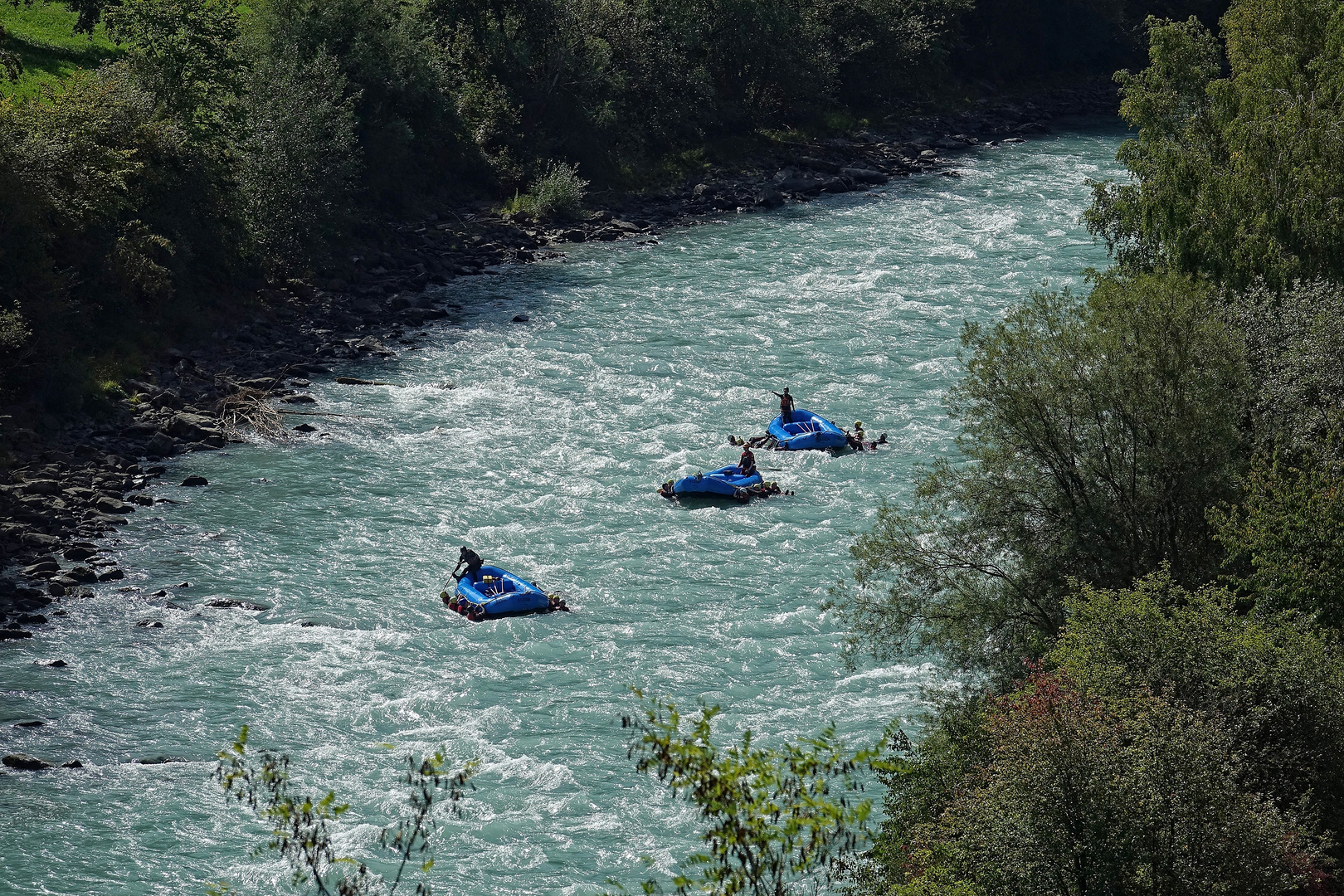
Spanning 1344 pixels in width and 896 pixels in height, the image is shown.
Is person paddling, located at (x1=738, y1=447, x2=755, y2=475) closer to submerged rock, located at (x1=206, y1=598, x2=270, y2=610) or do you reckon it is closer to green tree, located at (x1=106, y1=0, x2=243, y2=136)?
submerged rock, located at (x1=206, y1=598, x2=270, y2=610)

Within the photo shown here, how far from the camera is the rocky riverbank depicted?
1500 inches

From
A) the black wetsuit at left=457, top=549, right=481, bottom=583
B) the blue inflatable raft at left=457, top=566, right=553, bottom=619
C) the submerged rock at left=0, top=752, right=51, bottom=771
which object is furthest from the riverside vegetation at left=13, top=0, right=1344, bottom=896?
the black wetsuit at left=457, top=549, right=481, bottom=583

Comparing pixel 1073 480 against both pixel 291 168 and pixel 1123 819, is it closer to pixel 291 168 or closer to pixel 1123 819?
pixel 1123 819

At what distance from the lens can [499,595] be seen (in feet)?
116

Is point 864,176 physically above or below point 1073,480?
below

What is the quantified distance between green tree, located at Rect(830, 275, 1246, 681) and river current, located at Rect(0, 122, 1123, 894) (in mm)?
4316

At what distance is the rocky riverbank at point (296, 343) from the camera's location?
3809cm

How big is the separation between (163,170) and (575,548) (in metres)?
25.1

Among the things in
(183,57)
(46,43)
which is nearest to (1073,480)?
(183,57)

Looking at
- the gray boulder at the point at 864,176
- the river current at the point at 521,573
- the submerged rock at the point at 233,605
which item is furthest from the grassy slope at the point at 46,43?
the gray boulder at the point at 864,176

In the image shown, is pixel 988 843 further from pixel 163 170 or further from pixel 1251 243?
pixel 163 170

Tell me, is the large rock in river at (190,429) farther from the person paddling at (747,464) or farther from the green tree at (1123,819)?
the green tree at (1123,819)

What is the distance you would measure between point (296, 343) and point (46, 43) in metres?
23.9

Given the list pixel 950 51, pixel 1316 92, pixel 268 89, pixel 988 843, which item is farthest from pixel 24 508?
pixel 950 51
